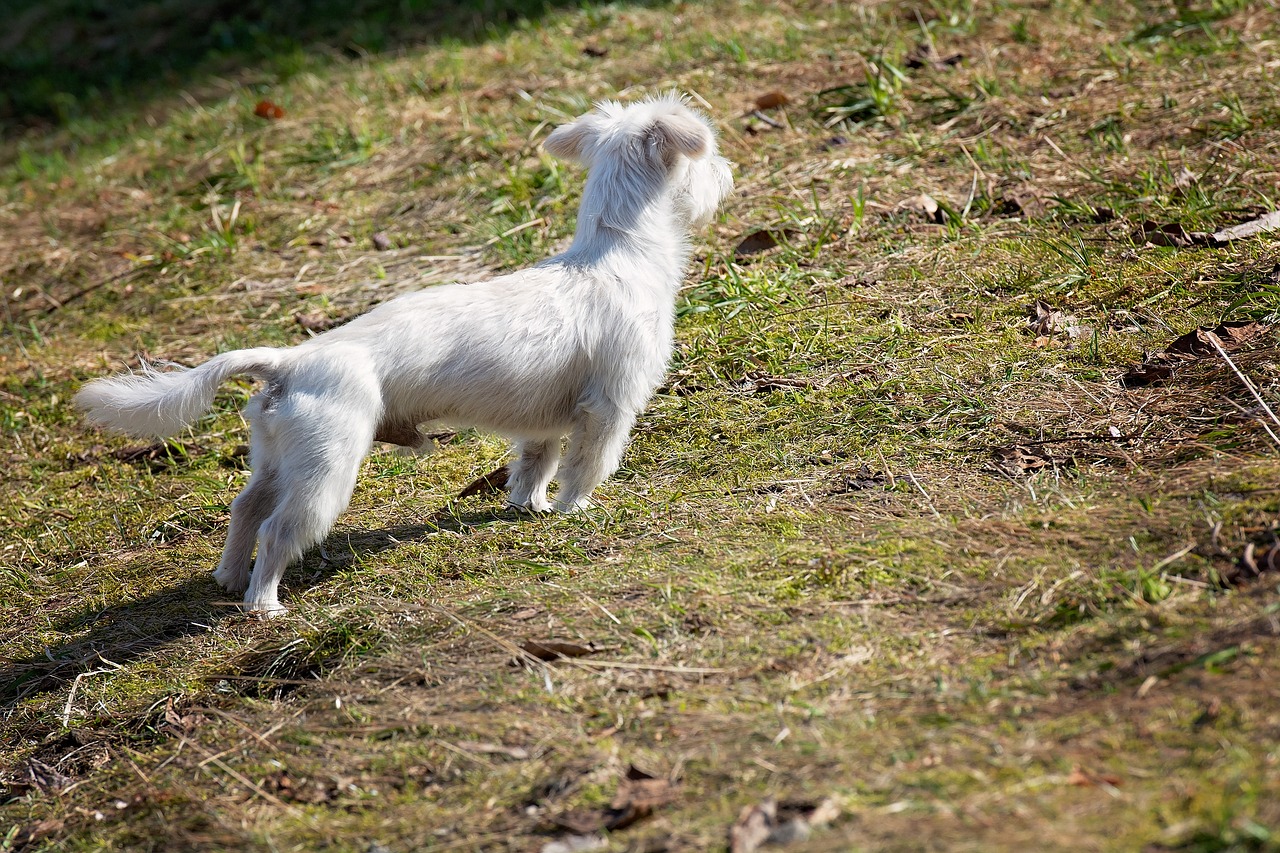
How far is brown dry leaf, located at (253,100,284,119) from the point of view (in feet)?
26.6

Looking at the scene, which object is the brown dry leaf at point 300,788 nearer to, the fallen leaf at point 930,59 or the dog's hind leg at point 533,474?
the dog's hind leg at point 533,474

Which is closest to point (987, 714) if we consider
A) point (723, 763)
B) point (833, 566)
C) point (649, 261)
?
point (723, 763)

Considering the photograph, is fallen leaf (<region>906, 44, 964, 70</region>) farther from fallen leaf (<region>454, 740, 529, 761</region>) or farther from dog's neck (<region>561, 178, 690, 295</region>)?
fallen leaf (<region>454, 740, 529, 761</region>)

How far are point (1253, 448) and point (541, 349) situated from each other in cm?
231

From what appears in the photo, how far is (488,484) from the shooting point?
478 cm

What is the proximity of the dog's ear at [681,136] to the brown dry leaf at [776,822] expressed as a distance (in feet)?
8.49

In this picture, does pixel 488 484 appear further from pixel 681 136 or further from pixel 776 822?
pixel 776 822

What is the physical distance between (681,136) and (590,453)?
3.99 feet

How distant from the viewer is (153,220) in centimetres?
729

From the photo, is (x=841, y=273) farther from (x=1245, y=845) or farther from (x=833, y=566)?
(x=1245, y=845)

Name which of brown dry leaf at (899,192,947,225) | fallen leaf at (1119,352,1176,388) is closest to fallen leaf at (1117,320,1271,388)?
fallen leaf at (1119,352,1176,388)

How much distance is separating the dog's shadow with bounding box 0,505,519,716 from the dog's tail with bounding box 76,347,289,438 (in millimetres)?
665

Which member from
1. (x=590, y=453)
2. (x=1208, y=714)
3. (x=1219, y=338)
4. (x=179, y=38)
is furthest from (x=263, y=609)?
(x=179, y=38)

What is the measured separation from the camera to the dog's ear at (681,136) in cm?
440
